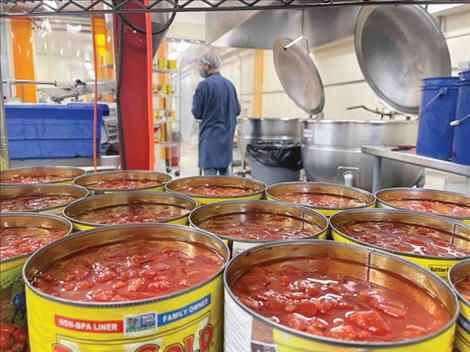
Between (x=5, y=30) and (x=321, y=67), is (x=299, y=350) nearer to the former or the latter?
(x=321, y=67)

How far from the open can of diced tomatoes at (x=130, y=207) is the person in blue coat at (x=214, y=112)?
2.89 meters

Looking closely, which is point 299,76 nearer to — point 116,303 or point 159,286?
point 159,286

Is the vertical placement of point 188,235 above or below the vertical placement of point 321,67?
below

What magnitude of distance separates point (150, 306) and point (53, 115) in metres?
2.04

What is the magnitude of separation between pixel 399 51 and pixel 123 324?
2925 mm

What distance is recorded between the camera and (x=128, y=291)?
0.68 metres

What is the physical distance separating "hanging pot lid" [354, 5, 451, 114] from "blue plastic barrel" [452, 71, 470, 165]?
77cm

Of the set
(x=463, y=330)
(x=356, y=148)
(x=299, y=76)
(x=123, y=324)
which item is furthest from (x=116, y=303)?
(x=299, y=76)

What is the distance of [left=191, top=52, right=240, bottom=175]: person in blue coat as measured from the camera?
3955 mm

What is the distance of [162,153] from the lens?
8234 mm

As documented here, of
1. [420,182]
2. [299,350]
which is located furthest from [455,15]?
[299,350]

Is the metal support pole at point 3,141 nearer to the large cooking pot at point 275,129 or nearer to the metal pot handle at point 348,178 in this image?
the metal pot handle at point 348,178

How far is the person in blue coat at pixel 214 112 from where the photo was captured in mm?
3955

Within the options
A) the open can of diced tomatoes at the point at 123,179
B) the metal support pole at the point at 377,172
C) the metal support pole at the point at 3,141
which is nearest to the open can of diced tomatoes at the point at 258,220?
the open can of diced tomatoes at the point at 123,179
